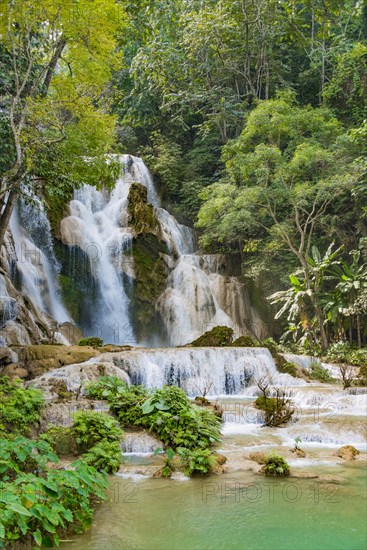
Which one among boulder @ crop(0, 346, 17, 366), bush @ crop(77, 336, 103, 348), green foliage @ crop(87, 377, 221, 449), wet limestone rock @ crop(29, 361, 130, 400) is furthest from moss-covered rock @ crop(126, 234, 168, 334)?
green foliage @ crop(87, 377, 221, 449)

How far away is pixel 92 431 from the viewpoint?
19.9 feet

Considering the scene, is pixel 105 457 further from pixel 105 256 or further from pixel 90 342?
pixel 105 256

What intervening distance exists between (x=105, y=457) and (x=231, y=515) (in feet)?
5.78

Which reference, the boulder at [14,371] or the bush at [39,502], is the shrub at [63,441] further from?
the boulder at [14,371]

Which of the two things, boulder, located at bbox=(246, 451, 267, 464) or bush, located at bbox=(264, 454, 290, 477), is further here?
boulder, located at bbox=(246, 451, 267, 464)

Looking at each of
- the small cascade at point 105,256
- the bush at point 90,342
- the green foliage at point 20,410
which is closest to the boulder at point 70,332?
the bush at point 90,342

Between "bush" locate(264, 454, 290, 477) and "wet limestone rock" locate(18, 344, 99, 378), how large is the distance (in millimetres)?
6590

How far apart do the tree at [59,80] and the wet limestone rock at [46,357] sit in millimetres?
3259

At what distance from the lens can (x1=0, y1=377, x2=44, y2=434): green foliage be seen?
572cm

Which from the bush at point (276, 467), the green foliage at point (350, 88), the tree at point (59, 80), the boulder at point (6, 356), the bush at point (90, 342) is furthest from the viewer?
the green foliage at point (350, 88)

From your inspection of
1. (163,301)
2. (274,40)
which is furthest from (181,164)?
(163,301)

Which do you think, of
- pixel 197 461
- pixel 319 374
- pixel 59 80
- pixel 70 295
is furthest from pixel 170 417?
pixel 70 295

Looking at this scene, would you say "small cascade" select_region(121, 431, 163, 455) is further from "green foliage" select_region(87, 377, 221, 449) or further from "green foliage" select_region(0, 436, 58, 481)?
"green foliage" select_region(0, 436, 58, 481)

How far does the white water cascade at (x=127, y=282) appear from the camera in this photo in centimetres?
1958
